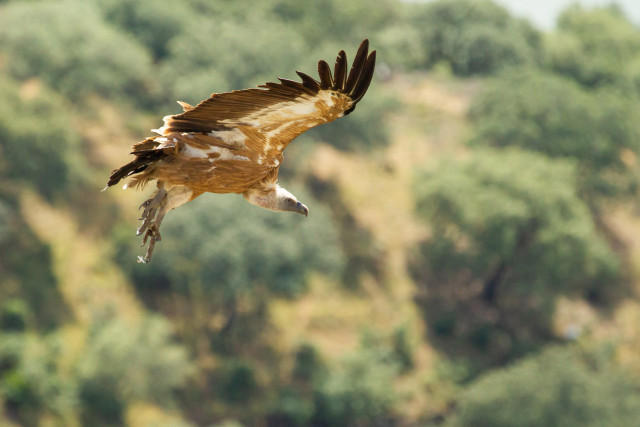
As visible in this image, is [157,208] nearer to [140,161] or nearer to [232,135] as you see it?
[140,161]

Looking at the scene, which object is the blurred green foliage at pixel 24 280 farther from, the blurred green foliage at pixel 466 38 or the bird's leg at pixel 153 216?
the blurred green foliage at pixel 466 38

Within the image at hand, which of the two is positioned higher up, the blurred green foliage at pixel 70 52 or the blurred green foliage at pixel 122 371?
the blurred green foliage at pixel 70 52

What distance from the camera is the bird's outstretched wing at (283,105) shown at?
841 cm

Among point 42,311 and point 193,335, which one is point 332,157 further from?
point 42,311

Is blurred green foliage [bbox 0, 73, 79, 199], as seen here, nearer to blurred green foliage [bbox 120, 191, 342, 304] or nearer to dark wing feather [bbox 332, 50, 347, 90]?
blurred green foliage [bbox 120, 191, 342, 304]

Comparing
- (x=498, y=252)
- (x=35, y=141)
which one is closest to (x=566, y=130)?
(x=498, y=252)

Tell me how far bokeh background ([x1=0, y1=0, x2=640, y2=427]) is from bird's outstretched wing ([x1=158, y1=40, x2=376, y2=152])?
32.1 m

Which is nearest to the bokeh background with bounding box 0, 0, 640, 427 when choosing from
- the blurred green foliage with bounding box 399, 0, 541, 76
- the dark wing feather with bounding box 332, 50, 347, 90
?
the blurred green foliage with bounding box 399, 0, 541, 76

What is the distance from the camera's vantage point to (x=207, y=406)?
43.7m

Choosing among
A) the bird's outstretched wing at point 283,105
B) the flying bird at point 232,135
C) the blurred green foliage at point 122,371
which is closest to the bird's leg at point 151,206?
the flying bird at point 232,135

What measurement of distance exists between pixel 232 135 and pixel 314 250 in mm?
39766

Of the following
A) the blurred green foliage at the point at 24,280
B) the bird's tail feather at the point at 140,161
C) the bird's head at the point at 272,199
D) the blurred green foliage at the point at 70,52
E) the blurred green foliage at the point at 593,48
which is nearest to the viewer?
the bird's tail feather at the point at 140,161

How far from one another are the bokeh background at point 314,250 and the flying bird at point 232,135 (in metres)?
31.9

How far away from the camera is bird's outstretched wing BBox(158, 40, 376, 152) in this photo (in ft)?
27.6
